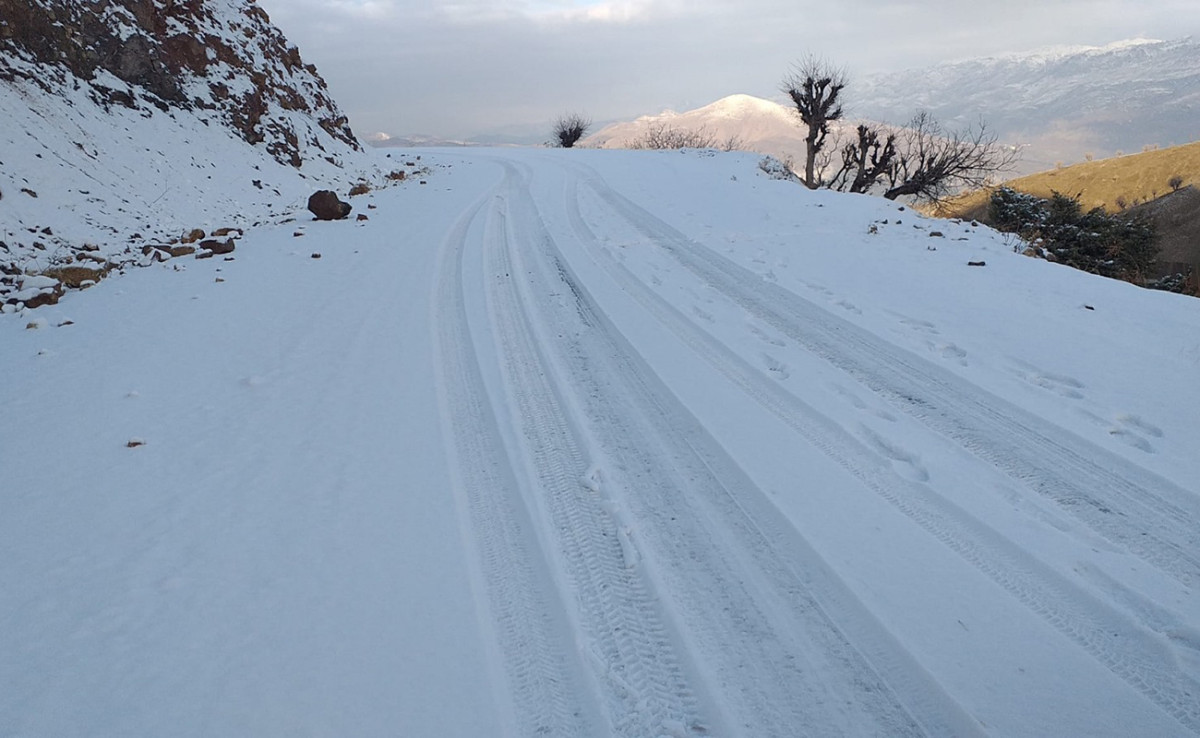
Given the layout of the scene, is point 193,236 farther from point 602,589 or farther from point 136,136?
point 602,589

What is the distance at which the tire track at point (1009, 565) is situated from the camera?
2.12 metres

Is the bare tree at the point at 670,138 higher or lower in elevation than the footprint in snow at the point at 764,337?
higher

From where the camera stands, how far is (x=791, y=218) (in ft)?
32.0

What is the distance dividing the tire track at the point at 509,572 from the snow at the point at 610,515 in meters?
0.01

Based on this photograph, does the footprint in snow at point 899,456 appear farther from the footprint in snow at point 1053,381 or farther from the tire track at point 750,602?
the footprint in snow at point 1053,381

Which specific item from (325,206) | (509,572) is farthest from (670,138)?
(509,572)

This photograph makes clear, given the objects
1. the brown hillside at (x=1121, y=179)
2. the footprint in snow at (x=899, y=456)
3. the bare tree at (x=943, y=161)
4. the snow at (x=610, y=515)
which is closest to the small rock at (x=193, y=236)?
the snow at (x=610, y=515)

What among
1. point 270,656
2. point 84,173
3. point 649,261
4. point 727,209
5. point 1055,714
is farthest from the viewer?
point 727,209

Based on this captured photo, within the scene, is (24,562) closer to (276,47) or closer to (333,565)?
(333,565)

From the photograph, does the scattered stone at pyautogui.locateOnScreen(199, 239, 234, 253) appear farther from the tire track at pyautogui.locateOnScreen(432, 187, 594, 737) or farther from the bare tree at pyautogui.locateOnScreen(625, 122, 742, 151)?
the bare tree at pyautogui.locateOnScreen(625, 122, 742, 151)

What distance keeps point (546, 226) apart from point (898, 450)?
7.27 m

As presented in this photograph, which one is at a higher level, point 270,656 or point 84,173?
point 84,173

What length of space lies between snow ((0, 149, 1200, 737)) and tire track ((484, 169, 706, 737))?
2 cm

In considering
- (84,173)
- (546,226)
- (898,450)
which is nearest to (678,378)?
(898,450)
